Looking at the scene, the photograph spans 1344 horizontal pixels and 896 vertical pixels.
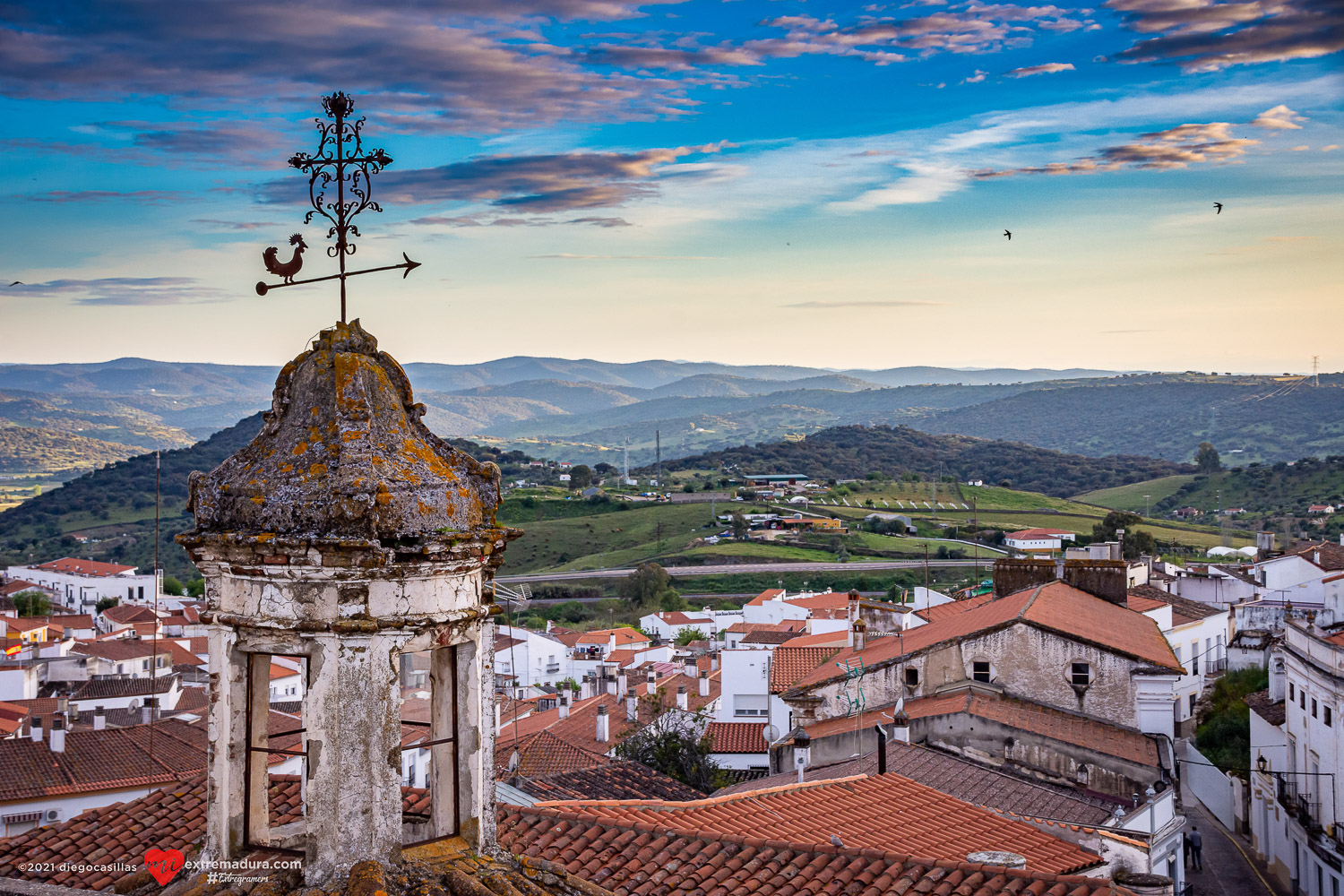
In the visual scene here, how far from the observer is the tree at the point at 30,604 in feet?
255

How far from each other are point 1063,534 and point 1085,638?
7893 cm

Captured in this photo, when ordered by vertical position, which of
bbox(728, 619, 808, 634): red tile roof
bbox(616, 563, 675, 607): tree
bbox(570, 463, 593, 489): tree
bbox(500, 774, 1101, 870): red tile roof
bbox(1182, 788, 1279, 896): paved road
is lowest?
bbox(616, 563, 675, 607): tree

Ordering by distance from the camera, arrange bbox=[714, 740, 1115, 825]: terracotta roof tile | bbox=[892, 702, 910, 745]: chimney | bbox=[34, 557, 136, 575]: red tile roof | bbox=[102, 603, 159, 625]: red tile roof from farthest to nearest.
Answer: bbox=[34, 557, 136, 575]: red tile roof, bbox=[102, 603, 159, 625]: red tile roof, bbox=[892, 702, 910, 745]: chimney, bbox=[714, 740, 1115, 825]: terracotta roof tile

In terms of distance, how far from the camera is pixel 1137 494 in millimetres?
154875

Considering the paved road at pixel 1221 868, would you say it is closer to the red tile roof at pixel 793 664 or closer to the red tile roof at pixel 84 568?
the red tile roof at pixel 793 664

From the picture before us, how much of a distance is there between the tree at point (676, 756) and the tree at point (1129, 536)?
45255 mm

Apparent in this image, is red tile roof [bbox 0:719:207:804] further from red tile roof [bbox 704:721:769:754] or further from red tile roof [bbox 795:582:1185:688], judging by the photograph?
red tile roof [bbox 795:582:1185:688]

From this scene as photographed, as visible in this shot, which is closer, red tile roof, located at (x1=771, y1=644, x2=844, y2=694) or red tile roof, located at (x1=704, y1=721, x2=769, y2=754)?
red tile roof, located at (x1=771, y1=644, x2=844, y2=694)

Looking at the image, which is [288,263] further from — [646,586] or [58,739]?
[646,586]

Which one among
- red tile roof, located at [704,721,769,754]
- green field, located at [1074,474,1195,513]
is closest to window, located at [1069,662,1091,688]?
red tile roof, located at [704,721,769,754]

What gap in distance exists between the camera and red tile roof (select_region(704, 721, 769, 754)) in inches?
1387

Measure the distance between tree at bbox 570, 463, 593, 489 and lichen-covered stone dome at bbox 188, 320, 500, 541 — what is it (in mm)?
167057

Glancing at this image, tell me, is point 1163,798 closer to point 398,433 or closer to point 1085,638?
point 1085,638

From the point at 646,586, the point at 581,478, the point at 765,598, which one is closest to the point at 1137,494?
the point at 581,478
